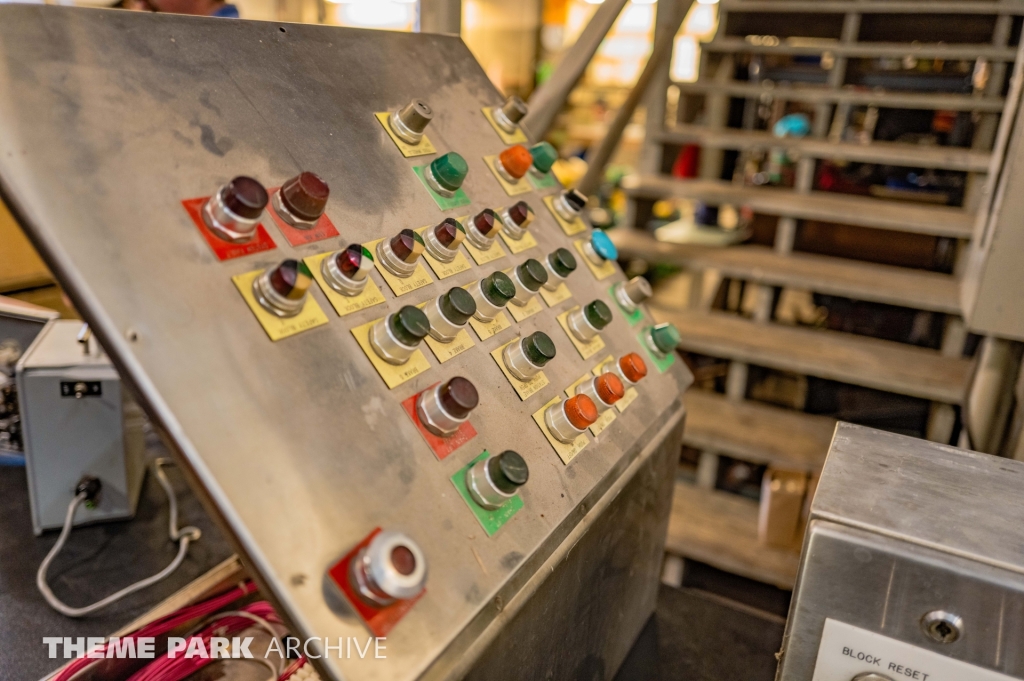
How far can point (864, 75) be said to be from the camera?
257 centimetres

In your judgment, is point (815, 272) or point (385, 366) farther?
point (815, 272)

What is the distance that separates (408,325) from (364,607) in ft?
0.65

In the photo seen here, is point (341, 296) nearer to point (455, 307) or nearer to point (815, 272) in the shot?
point (455, 307)

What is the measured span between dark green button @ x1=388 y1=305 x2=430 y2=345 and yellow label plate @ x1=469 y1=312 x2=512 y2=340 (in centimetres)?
10

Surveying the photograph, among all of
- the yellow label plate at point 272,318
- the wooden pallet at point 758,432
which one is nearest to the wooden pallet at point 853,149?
the wooden pallet at point 758,432

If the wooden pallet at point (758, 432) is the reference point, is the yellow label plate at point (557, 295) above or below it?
below

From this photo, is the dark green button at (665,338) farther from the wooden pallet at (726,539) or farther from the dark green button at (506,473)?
the wooden pallet at (726,539)

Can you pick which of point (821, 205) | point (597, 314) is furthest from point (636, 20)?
point (597, 314)

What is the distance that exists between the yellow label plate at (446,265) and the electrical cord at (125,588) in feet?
1.59

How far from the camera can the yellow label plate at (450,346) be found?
59cm

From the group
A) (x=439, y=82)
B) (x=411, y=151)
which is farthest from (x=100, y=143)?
(x=439, y=82)

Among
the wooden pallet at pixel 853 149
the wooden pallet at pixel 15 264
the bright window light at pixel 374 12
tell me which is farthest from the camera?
the bright window light at pixel 374 12

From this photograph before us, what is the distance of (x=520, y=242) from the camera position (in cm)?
77

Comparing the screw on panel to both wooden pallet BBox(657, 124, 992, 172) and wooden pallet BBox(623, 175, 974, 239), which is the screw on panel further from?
wooden pallet BBox(657, 124, 992, 172)
